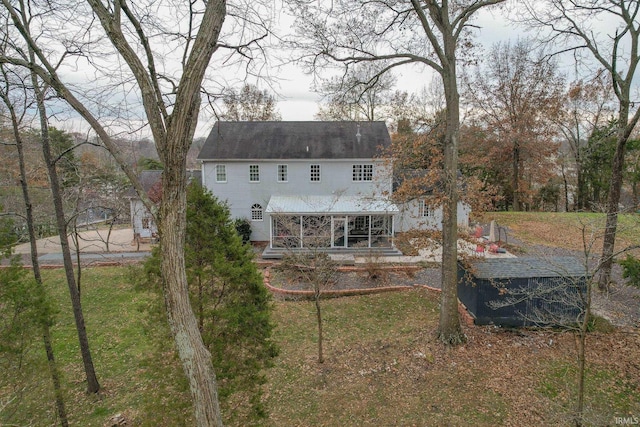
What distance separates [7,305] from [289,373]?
5868 millimetres

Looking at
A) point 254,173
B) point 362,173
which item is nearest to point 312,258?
point 362,173

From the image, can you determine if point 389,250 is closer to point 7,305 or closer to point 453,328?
point 453,328

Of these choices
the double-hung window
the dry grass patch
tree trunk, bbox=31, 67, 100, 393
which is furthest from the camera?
the double-hung window

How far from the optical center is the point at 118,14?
173 inches

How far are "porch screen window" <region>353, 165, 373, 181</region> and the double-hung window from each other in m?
2.19

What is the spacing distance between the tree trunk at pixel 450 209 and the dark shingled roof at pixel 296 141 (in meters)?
11.2

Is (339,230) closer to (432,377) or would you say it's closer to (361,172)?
(361,172)

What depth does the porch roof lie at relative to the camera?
1870 centimetres

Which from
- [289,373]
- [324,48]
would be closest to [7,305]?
[289,373]

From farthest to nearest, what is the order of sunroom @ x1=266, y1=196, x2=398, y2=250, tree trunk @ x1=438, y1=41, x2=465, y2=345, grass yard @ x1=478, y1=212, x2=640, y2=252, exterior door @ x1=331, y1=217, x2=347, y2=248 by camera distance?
exterior door @ x1=331, y1=217, x2=347, y2=248, sunroom @ x1=266, y1=196, x2=398, y2=250, grass yard @ x1=478, y1=212, x2=640, y2=252, tree trunk @ x1=438, y1=41, x2=465, y2=345

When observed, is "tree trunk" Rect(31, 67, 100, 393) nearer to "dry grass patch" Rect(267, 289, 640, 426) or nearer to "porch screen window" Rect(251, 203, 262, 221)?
"dry grass patch" Rect(267, 289, 640, 426)

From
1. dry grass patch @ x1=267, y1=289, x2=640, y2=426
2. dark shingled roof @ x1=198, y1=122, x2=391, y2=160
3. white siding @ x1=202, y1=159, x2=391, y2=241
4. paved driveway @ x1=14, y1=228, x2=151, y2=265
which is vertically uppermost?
dark shingled roof @ x1=198, y1=122, x2=391, y2=160

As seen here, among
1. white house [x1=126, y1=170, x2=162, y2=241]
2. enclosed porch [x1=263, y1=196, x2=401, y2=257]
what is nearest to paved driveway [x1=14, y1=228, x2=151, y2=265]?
white house [x1=126, y1=170, x2=162, y2=241]

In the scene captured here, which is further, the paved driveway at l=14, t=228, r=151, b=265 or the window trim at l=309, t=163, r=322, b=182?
the window trim at l=309, t=163, r=322, b=182
